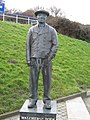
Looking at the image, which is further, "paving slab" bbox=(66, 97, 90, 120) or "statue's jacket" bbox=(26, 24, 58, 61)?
"paving slab" bbox=(66, 97, 90, 120)

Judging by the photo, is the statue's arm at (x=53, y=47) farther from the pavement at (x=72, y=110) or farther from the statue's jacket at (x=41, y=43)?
the pavement at (x=72, y=110)

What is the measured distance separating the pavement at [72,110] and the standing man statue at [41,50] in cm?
196

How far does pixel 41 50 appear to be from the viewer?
19.5 ft

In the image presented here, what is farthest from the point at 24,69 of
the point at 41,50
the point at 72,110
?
the point at 41,50

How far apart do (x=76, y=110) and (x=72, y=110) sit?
142 mm

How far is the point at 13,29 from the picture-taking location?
17406 mm

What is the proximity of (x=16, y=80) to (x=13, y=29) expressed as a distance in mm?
8075

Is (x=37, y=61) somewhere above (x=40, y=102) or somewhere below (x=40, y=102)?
above

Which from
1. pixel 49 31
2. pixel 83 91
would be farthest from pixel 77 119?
pixel 83 91

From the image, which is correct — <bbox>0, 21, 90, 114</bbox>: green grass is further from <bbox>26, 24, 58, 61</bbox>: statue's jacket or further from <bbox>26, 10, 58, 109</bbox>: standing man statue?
<bbox>26, 24, 58, 61</bbox>: statue's jacket

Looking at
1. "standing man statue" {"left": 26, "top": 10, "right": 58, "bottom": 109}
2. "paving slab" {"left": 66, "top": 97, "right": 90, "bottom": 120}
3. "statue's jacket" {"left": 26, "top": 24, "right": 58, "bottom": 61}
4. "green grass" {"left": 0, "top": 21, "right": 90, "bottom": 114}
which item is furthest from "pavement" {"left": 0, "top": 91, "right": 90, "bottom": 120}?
"statue's jacket" {"left": 26, "top": 24, "right": 58, "bottom": 61}

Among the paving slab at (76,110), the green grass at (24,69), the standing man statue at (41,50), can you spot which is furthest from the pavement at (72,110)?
the standing man statue at (41,50)

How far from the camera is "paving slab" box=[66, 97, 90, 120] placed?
788 cm

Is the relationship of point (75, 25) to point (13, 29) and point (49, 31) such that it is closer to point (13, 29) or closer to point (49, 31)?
point (13, 29)
